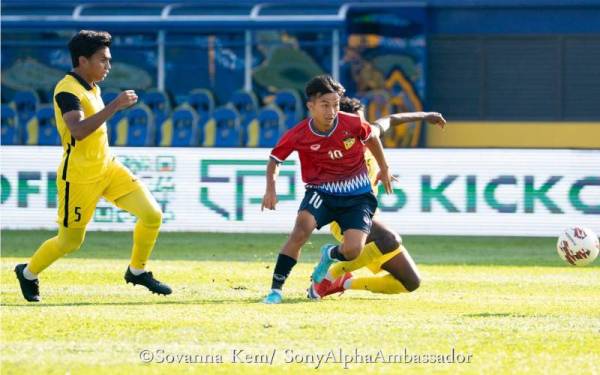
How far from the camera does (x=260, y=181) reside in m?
19.9

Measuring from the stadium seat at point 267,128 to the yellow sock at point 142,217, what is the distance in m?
16.4

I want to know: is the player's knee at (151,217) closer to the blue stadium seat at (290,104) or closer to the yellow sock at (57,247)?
the yellow sock at (57,247)

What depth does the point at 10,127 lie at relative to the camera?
98.6 ft

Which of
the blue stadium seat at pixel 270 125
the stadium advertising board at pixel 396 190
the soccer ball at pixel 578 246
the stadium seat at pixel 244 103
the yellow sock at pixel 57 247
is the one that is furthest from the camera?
the stadium seat at pixel 244 103

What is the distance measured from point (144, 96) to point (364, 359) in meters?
21.5

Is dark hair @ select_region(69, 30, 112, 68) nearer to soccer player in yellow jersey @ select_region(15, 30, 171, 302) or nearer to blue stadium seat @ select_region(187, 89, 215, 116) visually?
soccer player in yellow jersey @ select_region(15, 30, 171, 302)

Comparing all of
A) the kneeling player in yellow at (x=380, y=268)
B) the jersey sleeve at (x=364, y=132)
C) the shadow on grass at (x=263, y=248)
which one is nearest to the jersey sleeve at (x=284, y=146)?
the jersey sleeve at (x=364, y=132)

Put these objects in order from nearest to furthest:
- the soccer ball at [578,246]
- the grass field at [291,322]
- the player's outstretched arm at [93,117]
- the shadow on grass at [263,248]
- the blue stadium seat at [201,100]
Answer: the grass field at [291,322] → the player's outstretched arm at [93,117] → the soccer ball at [578,246] → the shadow on grass at [263,248] → the blue stadium seat at [201,100]

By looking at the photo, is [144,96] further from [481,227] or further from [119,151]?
[481,227]

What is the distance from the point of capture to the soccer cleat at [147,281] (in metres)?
12.6

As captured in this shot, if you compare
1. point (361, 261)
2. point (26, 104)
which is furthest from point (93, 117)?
point (26, 104)

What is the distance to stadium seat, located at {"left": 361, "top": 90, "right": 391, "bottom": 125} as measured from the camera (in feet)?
95.0

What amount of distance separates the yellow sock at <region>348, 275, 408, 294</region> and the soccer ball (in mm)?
1540

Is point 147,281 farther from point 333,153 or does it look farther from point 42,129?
point 42,129
